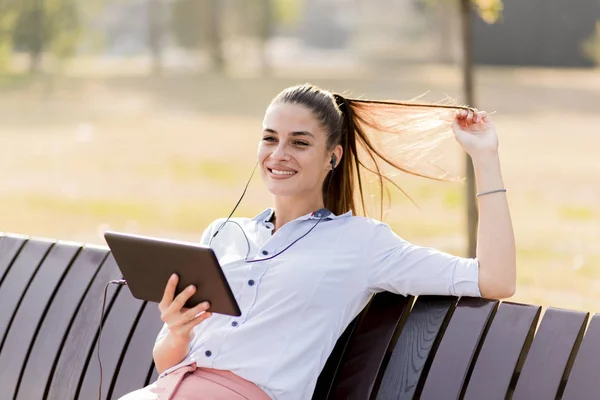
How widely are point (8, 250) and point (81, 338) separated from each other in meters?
0.55

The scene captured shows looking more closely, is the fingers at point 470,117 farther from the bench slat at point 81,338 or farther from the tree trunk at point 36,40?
the tree trunk at point 36,40

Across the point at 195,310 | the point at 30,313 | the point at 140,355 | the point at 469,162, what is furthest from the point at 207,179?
the point at 195,310

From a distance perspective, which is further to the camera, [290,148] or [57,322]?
[57,322]

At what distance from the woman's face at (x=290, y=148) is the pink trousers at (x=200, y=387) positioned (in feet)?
1.79

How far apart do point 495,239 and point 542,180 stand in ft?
44.5

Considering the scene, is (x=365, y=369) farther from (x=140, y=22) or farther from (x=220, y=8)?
(x=140, y=22)

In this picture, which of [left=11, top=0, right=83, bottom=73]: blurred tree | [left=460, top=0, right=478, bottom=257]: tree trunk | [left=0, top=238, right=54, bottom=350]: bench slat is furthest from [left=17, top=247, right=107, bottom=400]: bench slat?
[left=11, top=0, right=83, bottom=73]: blurred tree

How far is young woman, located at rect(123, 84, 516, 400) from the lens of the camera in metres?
2.79

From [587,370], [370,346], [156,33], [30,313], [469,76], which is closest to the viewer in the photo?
[587,370]

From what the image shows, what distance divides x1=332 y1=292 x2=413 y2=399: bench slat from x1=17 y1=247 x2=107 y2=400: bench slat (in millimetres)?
1054

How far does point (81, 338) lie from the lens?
142 inches

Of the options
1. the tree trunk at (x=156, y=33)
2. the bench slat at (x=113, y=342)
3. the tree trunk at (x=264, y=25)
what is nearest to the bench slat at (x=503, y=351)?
the bench slat at (x=113, y=342)

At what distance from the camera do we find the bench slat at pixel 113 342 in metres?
3.48

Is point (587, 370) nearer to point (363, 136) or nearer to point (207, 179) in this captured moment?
point (363, 136)
